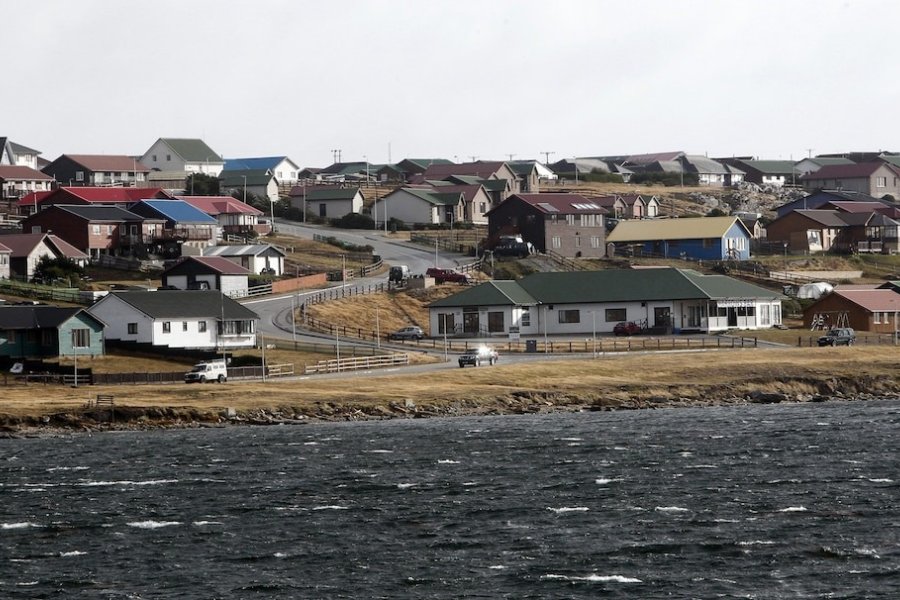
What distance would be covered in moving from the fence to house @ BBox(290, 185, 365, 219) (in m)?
83.0

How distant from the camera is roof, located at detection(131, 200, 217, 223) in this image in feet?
442

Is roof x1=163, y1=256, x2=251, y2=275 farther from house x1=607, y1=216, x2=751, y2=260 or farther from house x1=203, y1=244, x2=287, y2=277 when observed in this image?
house x1=607, y1=216, x2=751, y2=260

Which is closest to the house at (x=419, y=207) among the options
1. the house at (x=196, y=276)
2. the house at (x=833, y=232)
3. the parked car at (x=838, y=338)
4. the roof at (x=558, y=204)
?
the roof at (x=558, y=204)

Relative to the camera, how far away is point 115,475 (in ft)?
180

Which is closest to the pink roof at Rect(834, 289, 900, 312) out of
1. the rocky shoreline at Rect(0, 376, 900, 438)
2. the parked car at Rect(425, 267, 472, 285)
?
the rocky shoreline at Rect(0, 376, 900, 438)

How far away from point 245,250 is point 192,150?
72.2 metres

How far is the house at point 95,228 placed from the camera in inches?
5069

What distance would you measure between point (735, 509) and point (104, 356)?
5045 cm

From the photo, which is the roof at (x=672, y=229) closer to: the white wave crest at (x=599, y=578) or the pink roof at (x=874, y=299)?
the pink roof at (x=874, y=299)

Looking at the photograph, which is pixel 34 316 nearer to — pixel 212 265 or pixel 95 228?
pixel 212 265

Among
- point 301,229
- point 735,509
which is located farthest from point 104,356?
point 301,229

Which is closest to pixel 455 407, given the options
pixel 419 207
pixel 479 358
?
pixel 479 358

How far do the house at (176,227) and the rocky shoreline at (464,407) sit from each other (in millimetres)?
60793

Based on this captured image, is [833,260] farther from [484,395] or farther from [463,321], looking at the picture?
[484,395]
